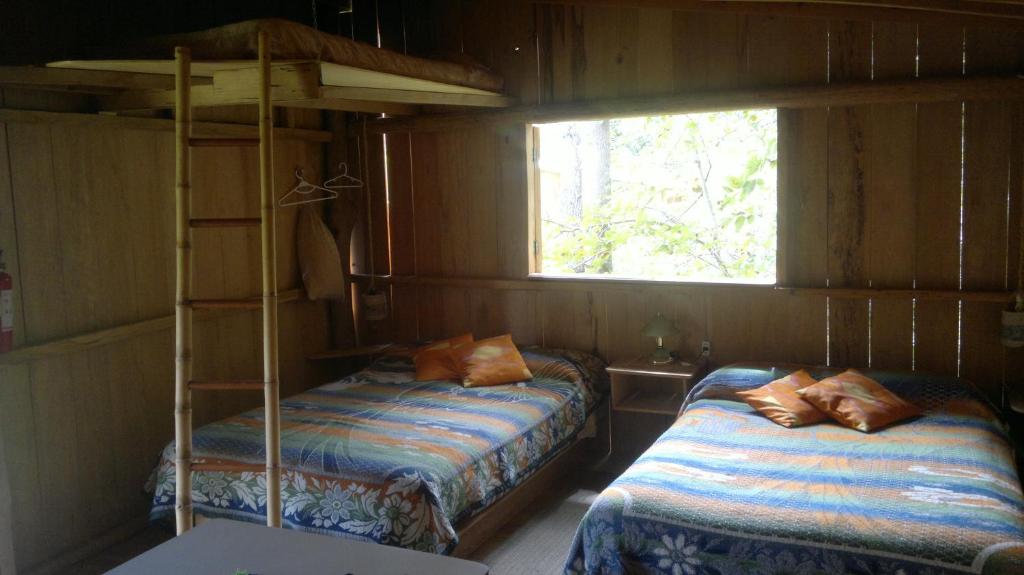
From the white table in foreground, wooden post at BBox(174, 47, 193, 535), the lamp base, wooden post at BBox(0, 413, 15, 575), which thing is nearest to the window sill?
the lamp base

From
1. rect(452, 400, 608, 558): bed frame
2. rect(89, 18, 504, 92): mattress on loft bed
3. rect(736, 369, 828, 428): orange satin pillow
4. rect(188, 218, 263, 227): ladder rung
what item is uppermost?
rect(89, 18, 504, 92): mattress on loft bed

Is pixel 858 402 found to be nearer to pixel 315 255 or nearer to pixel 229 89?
pixel 229 89

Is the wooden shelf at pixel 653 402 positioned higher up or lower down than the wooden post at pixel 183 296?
lower down

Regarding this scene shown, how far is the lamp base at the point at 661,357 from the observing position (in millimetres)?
4652

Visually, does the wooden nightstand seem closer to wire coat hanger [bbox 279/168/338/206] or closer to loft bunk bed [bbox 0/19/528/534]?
loft bunk bed [bbox 0/19/528/534]

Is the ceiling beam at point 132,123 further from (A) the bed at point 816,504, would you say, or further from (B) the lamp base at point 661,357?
(A) the bed at point 816,504

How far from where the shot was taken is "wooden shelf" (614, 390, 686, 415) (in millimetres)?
4504

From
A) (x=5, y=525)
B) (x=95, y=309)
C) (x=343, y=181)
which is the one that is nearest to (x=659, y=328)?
(x=343, y=181)

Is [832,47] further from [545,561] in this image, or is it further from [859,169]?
[545,561]

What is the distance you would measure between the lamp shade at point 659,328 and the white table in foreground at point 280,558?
2.84 meters

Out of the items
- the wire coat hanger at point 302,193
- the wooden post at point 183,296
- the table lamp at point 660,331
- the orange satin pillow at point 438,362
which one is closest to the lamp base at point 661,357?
the table lamp at point 660,331

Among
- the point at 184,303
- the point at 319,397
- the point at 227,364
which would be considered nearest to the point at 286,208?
the point at 227,364

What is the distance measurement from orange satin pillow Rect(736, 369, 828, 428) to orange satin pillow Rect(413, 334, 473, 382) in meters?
1.64

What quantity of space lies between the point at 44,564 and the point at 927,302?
14.2ft
